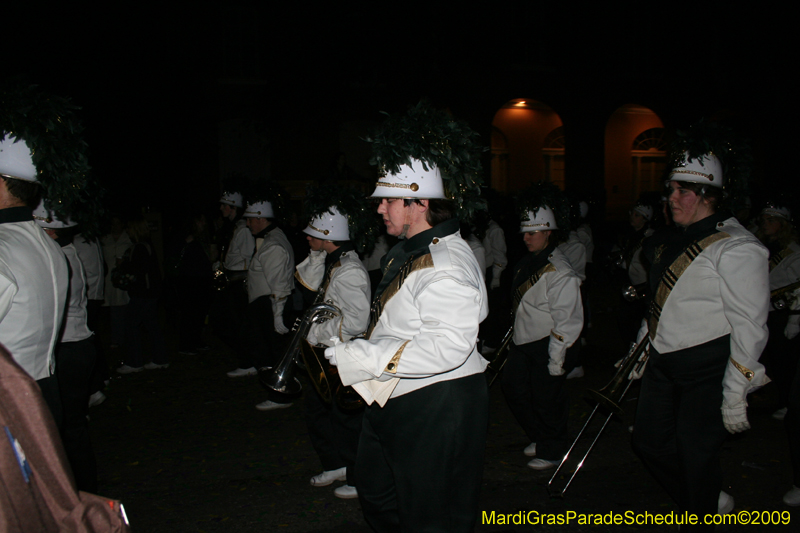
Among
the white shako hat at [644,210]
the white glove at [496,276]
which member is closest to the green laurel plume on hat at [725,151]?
the white shako hat at [644,210]

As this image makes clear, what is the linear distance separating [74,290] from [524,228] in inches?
138

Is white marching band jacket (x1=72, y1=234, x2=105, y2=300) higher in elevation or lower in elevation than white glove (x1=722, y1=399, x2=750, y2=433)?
higher

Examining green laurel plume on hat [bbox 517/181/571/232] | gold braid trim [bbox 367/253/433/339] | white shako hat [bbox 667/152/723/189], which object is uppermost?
white shako hat [bbox 667/152/723/189]

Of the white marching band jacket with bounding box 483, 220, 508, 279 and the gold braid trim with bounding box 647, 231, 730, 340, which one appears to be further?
the white marching band jacket with bounding box 483, 220, 508, 279

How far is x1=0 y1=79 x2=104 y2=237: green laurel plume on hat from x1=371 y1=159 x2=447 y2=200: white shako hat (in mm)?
1629

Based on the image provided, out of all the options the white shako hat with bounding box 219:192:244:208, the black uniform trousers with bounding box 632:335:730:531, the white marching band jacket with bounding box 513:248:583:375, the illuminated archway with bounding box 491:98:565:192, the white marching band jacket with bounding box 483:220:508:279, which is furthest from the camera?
the illuminated archway with bounding box 491:98:565:192

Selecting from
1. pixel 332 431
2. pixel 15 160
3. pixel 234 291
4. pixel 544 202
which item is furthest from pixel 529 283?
pixel 234 291

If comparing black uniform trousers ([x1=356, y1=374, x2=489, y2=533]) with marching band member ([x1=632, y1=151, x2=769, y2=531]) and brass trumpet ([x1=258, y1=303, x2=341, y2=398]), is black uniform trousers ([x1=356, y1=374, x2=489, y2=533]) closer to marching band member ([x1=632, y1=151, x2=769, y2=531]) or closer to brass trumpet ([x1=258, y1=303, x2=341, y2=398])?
marching band member ([x1=632, y1=151, x2=769, y2=531])

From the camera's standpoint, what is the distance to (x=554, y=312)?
475 cm

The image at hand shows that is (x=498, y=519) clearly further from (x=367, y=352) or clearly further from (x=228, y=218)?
(x=228, y=218)

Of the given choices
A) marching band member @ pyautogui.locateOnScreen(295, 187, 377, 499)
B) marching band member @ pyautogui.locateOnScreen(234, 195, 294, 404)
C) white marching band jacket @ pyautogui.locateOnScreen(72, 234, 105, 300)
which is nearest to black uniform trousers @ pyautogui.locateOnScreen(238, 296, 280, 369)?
marching band member @ pyautogui.locateOnScreen(234, 195, 294, 404)

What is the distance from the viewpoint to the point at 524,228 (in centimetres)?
535

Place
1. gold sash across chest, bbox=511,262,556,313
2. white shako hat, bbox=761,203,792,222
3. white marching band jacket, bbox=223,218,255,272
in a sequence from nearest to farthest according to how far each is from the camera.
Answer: gold sash across chest, bbox=511,262,556,313 < white shako hat, bbox=761,203,792,222 < white marching band jacket, bbox=223,218,255,272

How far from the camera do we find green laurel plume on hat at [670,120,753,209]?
374cm
